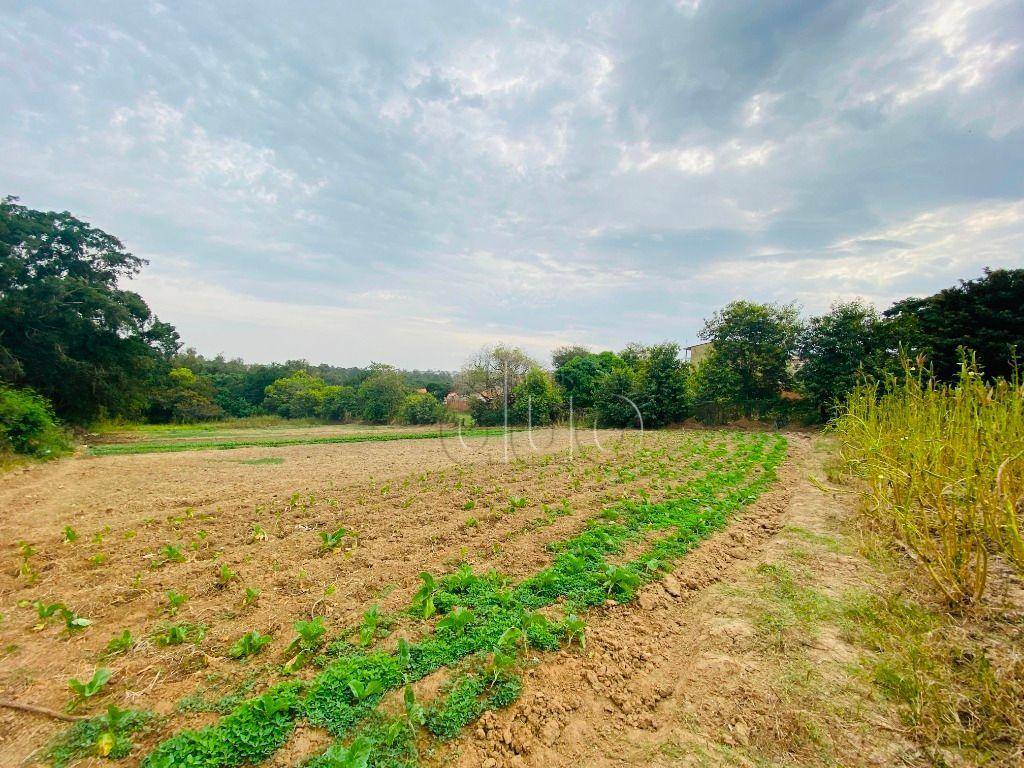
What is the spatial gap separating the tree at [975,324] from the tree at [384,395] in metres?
39.0

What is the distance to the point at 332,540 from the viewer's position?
5617 millimetres

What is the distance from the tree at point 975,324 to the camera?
20.1 meters

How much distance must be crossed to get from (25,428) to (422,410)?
2676 centimetres

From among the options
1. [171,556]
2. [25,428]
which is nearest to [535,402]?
[25,428]

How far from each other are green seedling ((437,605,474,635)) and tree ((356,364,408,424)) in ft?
132

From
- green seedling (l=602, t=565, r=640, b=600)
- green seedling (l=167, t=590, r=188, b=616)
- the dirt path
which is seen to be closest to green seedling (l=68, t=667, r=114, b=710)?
green seedling (l=167, t=590, r=188, b=616)

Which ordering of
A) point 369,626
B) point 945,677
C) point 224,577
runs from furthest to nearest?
point 224,577 → point 369,626 → point 945,677

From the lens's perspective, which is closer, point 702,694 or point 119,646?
point 702,694

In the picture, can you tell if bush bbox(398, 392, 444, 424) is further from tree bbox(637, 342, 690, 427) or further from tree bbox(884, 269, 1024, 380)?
tree bbox(884, 269, 1024, 380)

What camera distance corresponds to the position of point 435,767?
2234 mm

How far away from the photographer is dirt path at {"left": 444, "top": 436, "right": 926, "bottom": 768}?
2.29 metres

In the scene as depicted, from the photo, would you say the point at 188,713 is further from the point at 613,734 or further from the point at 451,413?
the point at 451,413

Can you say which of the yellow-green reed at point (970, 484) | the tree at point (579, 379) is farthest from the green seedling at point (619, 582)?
the tree at point (579, 379)

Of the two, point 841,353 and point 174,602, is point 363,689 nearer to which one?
point 174,602
